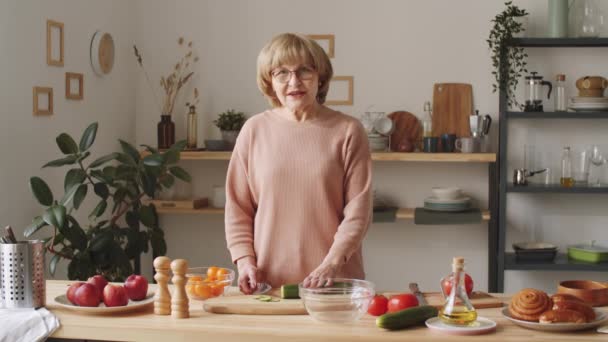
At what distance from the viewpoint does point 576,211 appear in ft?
15.2

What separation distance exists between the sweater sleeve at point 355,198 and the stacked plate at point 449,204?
85.2 inches

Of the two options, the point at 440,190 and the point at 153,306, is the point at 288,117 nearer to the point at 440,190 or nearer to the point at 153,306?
the point at 153,306

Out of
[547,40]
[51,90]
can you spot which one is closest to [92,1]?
[51,90]

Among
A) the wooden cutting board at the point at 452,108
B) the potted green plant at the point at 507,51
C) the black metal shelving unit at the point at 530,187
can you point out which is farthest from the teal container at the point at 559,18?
the wooden cutting board at the point at 452,108

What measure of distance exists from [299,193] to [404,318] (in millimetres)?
578

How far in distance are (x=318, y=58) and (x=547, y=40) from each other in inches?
96.9

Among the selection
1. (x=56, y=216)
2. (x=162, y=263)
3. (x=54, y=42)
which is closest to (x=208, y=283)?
(x=162, y=263)

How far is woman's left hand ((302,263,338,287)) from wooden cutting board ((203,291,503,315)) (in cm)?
6

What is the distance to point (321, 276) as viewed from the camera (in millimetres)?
2213

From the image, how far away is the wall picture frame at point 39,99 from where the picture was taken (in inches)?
A: 152

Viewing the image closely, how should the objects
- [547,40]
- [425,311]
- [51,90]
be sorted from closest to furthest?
[425,311] < [51,90] < [547,40]

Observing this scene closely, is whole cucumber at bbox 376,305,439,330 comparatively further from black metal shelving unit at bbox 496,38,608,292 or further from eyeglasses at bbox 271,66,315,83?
black metal shelving unit at bbox 496,38,608,292

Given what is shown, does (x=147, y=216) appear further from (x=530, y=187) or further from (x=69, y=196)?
Answer: (x=530, y=187)

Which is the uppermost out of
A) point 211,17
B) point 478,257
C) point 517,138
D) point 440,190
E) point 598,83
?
point 211,17
